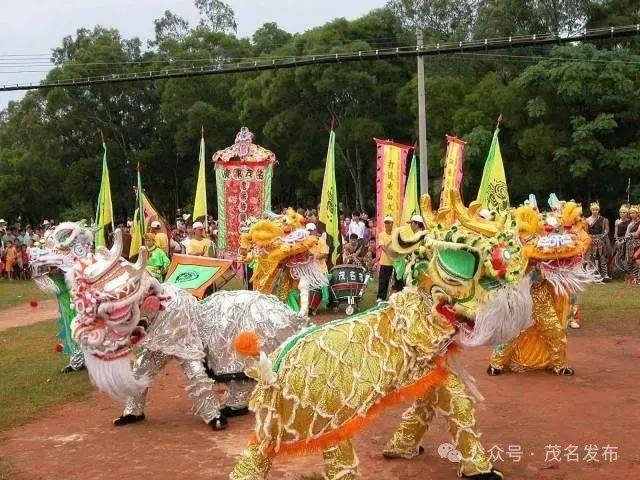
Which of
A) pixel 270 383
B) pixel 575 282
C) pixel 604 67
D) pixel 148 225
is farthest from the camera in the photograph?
pixel 604 67

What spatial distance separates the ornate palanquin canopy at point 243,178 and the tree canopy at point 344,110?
372 inches

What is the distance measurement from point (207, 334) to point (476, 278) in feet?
8.74

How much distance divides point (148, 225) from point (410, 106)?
488 inches

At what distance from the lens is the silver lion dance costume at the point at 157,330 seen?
4410 mm

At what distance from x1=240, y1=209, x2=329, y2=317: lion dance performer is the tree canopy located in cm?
1173

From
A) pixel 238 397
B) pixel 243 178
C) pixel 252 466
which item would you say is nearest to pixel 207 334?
pixel 238 397

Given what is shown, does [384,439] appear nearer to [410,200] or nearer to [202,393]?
[202,393]

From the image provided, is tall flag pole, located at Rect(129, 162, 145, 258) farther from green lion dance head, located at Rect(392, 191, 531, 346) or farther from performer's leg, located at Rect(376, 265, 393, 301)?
green lion dance head, located at Rect(392, 191, 531, 346)

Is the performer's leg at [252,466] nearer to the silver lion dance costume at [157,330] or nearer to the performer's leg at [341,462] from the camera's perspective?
the performer's leg at [341,462]

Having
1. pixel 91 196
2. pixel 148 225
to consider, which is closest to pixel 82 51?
pixel 91 196

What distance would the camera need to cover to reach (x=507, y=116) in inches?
770

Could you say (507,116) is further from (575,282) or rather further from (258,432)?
(258,432)

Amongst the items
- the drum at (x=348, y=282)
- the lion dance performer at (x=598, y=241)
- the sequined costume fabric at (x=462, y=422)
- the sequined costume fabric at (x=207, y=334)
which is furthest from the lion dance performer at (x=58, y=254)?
the lion dance performer at (x=598, y=241)

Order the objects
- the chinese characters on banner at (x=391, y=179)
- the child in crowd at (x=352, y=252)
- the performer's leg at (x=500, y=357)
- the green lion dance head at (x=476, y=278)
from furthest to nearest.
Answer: the child in crowd at (x=352, y=252) → the chinese characters on banner at (x=391, y=179) → the performer's leg at (x=500, y=357) → the green lion dance head at (x=476, y=278)
